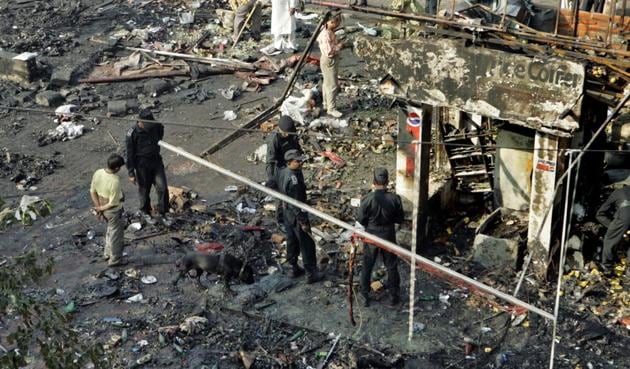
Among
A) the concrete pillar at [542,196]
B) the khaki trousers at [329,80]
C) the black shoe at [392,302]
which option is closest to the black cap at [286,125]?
the black shoe at [392,302]

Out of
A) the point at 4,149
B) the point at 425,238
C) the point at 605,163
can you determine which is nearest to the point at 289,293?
the point at 425,238

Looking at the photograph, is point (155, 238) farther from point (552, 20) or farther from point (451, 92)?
point (552, 20)

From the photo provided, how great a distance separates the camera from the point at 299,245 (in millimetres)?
10938

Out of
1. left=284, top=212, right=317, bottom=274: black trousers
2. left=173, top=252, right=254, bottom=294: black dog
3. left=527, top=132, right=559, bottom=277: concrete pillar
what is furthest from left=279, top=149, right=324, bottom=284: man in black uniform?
left=527, top=132, right=559, bottom=277: concrete pillar

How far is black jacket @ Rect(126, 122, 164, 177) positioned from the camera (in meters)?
12.1

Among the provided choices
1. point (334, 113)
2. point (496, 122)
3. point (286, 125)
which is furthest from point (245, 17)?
point (496, 122)

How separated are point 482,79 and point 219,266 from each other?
3.86 m

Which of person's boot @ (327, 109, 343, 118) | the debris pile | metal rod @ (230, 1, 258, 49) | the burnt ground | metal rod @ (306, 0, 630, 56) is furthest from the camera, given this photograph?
metal rod @ (230, 1, 258, 49)

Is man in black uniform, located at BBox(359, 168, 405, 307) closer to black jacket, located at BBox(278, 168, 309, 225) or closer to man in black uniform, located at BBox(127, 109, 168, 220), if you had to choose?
black jacket, located at BBox(278, 168, 309, 225)

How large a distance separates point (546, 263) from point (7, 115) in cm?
1072

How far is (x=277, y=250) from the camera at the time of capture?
38.4 ft

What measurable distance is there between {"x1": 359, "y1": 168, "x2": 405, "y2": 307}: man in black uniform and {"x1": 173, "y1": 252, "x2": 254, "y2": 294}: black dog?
1521 millimetres

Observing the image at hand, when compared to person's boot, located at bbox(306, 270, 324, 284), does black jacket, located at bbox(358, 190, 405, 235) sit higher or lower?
higher

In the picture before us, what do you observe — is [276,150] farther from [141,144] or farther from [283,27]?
[283,27]
